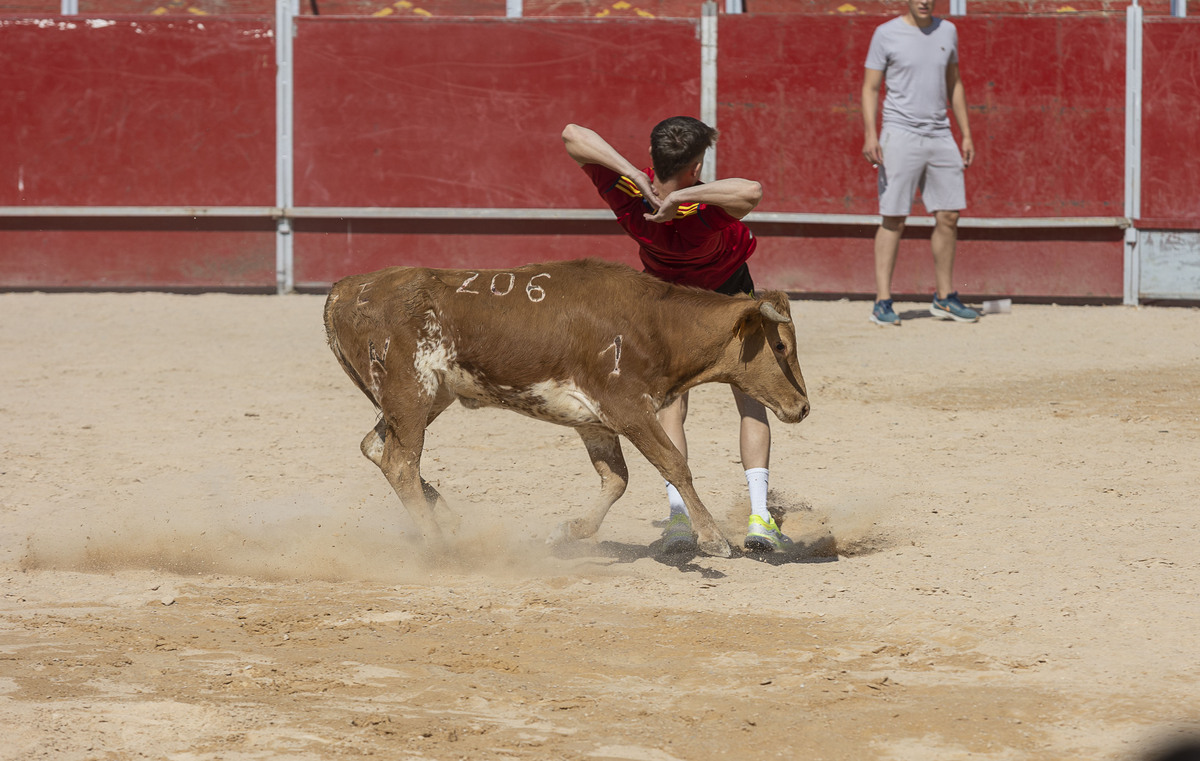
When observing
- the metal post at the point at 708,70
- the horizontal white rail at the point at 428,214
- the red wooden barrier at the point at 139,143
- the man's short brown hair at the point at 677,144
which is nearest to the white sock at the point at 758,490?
the man's short brown hair at the point at 677,144

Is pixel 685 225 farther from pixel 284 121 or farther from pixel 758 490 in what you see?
pixel 284 121

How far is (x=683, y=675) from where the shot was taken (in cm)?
415

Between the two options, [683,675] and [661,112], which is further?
[661,112]

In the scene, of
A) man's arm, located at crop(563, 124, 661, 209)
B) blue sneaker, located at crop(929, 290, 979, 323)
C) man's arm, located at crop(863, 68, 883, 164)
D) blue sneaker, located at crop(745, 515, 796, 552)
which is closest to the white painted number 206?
man's arm, located at crop(563, 124, 661, 209)

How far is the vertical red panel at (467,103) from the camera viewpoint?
12078 mm

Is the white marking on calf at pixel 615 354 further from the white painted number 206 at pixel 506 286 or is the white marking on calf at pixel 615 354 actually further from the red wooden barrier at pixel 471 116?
the red wooden barrier at pixel 471 116

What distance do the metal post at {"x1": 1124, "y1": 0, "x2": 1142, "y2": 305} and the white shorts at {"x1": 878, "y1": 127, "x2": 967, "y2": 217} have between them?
2.07 m

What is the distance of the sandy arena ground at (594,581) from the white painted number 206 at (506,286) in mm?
975

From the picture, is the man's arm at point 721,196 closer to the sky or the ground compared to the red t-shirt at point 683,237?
closer to the sky

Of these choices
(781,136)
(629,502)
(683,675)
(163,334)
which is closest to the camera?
(683,675)

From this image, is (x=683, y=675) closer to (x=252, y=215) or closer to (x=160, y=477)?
(x=160, y=477)

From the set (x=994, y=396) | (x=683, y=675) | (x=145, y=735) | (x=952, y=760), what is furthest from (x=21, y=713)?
(x=994, y=396)

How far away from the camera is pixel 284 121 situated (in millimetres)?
12250

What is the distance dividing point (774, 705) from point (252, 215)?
9.27 meters
